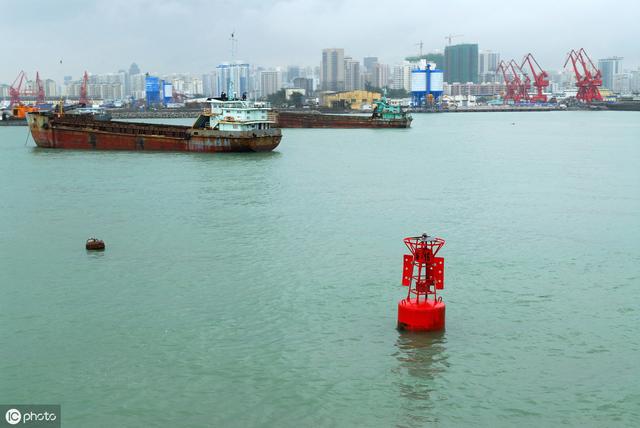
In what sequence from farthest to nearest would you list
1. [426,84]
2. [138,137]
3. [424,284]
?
[426,84]
[138,137]
[424,284]

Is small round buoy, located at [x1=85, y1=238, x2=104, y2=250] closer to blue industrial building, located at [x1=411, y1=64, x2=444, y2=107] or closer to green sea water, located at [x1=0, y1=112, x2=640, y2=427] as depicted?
green sea water, located at [x1=0, y1=112, x2=640, y2=427]

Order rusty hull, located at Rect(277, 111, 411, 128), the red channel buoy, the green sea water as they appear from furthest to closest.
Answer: rusty hull, located at Rect(277, 111, 411, 128) < the red channel buoy < the green sea water

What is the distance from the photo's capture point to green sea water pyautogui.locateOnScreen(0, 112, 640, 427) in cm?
830

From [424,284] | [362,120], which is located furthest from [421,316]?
[362,120]

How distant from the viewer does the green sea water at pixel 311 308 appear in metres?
8.30

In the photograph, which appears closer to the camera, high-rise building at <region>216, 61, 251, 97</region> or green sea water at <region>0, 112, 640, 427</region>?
green sea water at <region>0, 112, 640, 427</region>

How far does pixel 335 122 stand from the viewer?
71.6 m

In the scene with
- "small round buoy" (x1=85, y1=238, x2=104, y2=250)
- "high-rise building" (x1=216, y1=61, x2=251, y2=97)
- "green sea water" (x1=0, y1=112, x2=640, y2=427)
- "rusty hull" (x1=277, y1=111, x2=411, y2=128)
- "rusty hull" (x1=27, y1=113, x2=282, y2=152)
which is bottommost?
"green sea water" (x1=0, y1=112, x2=640, y2=427)

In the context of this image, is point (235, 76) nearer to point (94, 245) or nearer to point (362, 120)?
point (362, 120)

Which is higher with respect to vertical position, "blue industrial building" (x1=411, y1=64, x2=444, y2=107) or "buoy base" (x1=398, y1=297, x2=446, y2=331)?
"blue industrial building" (x1=411, y1=64, x2=444, y2=107)

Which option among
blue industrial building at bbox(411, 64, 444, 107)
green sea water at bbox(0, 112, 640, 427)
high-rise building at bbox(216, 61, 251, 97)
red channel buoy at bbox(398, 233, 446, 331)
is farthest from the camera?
blue industrial building at bbox(411, 64, 444, 107)

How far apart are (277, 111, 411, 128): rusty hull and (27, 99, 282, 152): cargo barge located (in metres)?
28.8

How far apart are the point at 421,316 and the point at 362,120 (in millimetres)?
59556

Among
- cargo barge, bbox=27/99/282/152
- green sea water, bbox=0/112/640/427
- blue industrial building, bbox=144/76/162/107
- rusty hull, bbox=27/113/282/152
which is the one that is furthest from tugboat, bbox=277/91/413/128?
blue industrial building, bbox=144/76/162/107
